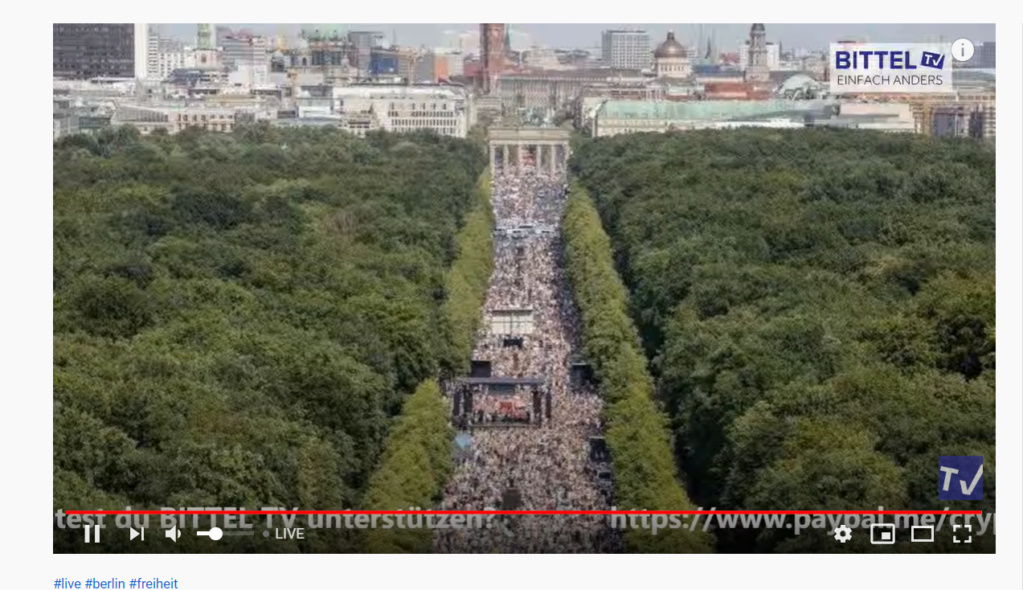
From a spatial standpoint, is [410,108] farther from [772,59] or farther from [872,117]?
[772,59]

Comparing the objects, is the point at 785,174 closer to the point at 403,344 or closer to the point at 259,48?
the point at 403,344

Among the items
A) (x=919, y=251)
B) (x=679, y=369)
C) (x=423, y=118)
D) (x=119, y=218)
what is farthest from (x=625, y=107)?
(x=679, y=369)

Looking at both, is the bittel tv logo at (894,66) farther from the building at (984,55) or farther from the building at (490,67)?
the building at (490,67)

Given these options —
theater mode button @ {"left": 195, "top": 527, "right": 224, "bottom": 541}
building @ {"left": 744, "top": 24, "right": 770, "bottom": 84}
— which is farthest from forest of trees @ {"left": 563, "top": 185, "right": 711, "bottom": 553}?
building @ {"left": 744, "top": 24, "right": 770, "bottom": 84}

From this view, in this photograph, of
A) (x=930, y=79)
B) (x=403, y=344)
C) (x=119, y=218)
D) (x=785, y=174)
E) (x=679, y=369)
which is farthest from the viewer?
(x=785, y=174)

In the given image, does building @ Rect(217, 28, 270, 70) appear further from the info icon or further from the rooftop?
the info icon

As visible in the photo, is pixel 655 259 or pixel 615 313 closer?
pixel 615 313
